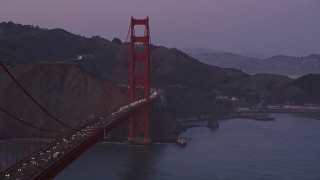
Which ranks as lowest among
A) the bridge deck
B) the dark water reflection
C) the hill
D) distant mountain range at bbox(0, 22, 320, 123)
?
the dark water reflection

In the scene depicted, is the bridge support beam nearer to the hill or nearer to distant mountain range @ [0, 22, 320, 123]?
distant mountain range @ [0, 22, 320, 123]

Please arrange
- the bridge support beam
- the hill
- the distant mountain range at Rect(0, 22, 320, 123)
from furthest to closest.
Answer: the hill
the distant mountain range at Rect(0, 22, 320, 123)
the bridge support beam

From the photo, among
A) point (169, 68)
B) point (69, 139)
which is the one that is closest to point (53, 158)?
point (69, 139)

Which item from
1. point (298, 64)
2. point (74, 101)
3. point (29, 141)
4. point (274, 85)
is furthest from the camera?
point (298, 64)

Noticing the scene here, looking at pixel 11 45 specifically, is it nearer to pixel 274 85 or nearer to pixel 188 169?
pixel 274 85

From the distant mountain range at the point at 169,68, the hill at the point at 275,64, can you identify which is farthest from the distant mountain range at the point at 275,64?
the distant mountain range at the point at 169,68

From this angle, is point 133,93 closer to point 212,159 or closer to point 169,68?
point 212,159

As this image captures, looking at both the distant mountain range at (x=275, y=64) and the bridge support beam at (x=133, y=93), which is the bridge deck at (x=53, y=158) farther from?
the distant mountain range at (x=275, y=64)

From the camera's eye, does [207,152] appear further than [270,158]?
Yes

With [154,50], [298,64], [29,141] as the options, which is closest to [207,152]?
[29,141]

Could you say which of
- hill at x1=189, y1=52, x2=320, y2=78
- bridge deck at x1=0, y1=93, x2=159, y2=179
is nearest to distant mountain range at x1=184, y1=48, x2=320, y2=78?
hill at x1=189, y1=52, x2=320, y2=78

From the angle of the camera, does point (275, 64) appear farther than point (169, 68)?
Yes
